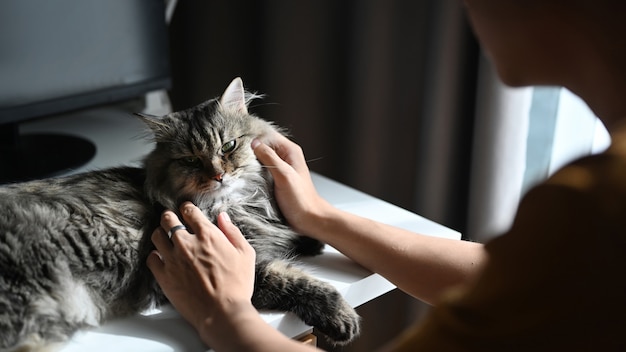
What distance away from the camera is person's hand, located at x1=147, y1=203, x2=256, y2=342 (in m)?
0.93

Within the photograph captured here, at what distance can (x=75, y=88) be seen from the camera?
58.6 inches

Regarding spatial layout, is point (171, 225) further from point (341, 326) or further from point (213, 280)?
point (341, 326)

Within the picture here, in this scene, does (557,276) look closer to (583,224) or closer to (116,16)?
(583,224)

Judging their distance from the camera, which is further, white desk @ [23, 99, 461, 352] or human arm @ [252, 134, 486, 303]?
human arm @ [252, 134, 486, 303]

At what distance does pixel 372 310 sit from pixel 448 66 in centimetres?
79

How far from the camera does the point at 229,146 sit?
46.6 inches

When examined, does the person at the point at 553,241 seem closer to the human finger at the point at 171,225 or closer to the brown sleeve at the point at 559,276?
the brown sleeve at the point at 559,276

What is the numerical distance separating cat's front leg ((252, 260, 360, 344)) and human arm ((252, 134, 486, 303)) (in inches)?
5.1

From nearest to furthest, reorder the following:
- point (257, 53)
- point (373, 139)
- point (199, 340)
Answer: point (199, 340), point (373, 139), point (257, 53)

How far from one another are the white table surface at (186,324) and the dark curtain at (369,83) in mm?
372

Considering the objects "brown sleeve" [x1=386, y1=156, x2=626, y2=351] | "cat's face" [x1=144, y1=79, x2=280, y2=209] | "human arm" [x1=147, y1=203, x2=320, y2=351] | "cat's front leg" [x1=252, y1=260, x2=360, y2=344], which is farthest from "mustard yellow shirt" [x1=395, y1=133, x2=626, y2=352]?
"cat's face" [x1=144, y1=79, x2=280, y2=209]

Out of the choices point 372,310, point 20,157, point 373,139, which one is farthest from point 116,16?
point 372,310

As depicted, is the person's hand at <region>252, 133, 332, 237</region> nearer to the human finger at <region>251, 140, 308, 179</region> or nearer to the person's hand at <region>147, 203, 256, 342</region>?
the human finger at <region>251, 140, 308, 179</region>

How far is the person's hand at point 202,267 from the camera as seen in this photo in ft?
3.05
